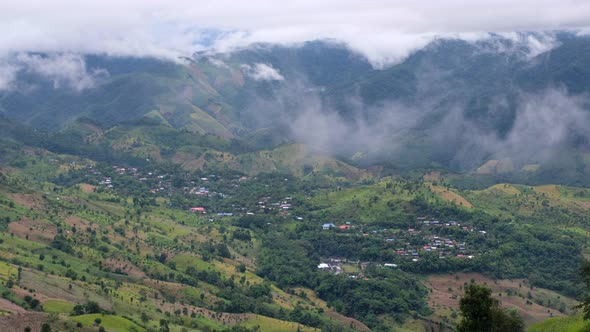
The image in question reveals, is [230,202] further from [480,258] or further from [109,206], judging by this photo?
[480,258]

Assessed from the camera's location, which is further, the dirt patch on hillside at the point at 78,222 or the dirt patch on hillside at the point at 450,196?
the dirt patch on hillside at the point at 450,196

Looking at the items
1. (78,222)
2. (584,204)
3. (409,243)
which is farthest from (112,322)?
(584,204)

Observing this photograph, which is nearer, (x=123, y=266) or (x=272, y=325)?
(x=272, y=325)

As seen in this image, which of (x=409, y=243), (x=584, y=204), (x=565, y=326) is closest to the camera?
(x=565, y=326)

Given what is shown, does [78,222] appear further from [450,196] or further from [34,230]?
[450,196]

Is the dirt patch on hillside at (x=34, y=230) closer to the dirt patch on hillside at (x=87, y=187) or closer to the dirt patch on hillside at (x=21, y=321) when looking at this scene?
the dirt patch on hillside at (x=21, y=321)

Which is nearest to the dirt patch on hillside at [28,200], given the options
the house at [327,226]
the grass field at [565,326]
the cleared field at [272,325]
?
the cleared field at [272,325]

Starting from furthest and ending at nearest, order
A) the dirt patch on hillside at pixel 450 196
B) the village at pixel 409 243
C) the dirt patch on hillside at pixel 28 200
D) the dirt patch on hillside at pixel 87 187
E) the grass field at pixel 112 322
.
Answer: the dirt patch on hillside at pixel 87 187 < the dirt patch on hillside at pixel 450 196 < the dirt patch on hillside at pixel 28 200 < the village at pixel 409 243 < the grass field at pixel 112 322
